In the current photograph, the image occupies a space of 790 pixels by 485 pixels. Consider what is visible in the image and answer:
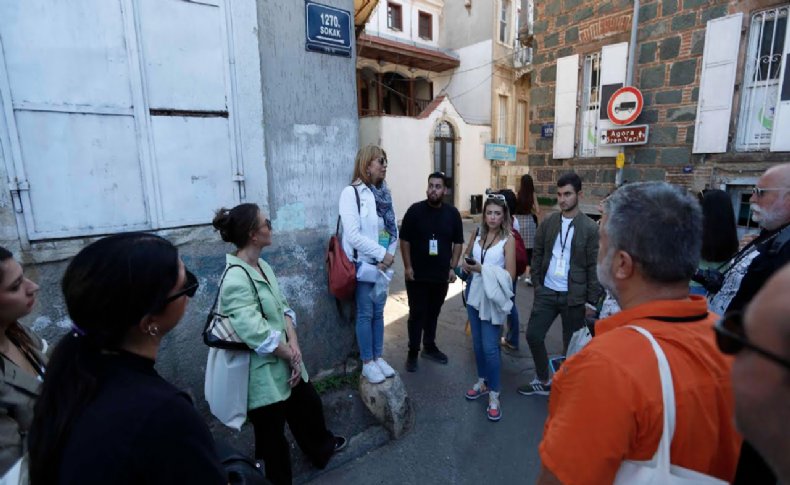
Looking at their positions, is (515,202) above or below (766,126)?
below

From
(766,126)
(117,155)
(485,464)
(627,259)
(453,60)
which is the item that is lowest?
(485,464)

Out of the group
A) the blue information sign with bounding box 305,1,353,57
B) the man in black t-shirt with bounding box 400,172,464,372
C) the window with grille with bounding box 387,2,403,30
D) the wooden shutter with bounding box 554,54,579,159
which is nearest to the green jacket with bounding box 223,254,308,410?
the man in black t-shirt with bounding box 400,172,464,372

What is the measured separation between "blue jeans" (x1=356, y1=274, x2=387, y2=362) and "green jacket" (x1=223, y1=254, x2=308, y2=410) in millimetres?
1067

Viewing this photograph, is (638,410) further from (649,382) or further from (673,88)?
(673,88)

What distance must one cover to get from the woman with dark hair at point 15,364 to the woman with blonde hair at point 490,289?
8.99ft

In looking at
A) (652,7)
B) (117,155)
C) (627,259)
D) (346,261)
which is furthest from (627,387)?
(652,7)

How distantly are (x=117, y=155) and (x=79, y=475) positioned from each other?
222 cm

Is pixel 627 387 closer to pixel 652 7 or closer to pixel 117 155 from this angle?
pixel 117 155

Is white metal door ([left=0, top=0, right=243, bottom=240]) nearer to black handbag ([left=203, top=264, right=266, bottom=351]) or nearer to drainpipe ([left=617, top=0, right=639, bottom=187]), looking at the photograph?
black handbag ([left=203, top=264, right=266, bottom=351])

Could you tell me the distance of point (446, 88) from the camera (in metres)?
20.2

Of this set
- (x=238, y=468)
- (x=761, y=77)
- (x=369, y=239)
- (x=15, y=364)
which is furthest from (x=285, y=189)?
(x=761, y=77)

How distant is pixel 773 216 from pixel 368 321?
112 inches

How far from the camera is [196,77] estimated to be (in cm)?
275

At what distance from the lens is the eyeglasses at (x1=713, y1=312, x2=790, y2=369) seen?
64cm
